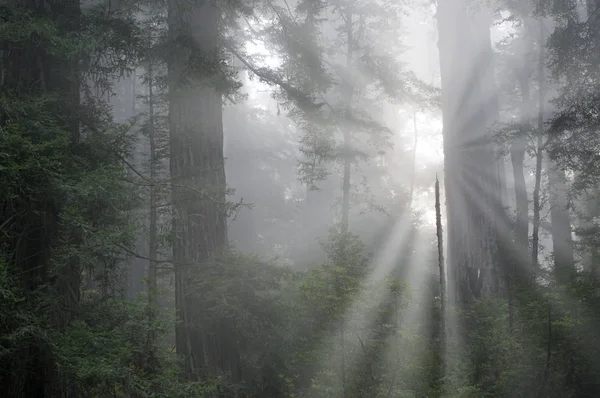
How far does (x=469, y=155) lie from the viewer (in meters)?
11.6

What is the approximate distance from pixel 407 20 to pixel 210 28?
33989 mm

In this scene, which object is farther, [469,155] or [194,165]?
[469,155]

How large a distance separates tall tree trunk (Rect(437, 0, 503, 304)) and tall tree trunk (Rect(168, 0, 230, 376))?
634 centimetres

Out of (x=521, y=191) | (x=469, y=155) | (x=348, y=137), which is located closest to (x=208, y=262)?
(x=469, y=155)

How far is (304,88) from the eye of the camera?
873 cm

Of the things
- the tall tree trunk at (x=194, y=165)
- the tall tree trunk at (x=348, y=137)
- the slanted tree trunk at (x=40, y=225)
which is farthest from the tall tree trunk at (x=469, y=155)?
the slanted tree trunk at (x=40, y=225)

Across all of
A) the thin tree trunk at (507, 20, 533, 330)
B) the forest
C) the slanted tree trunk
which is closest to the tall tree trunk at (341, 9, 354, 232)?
the thin tree trunk at (507, 20, 533, 330)

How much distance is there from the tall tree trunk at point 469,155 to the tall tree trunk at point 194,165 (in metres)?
6.34

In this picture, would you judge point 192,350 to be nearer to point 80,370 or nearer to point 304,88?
point 80,370

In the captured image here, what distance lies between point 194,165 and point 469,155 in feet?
23.2

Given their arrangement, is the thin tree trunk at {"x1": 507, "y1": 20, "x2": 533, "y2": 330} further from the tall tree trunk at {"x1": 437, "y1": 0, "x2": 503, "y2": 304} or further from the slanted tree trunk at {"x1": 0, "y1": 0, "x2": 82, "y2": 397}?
the slanted tree trunk at {"x1": 0, "y1": 0, "x2": 82, "y2": 397}

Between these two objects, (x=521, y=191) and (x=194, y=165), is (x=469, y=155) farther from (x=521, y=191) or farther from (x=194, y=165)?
(x=521, y=191)

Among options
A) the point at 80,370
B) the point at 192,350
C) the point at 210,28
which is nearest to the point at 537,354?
the point at 192,350

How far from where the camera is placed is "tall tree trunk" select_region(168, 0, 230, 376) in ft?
22.1
